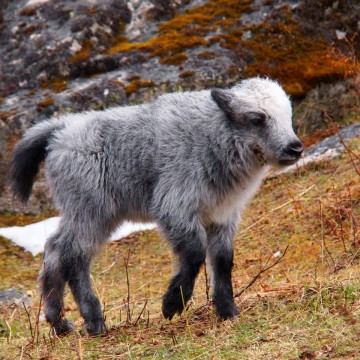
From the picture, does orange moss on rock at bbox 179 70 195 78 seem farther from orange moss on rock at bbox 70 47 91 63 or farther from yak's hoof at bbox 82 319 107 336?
yak's hoof at bbox 82 319 107 336

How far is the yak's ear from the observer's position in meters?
5.70

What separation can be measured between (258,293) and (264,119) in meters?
1.46

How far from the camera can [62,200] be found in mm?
6215

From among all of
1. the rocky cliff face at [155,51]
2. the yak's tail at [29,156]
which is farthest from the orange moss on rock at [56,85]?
the yak's tail at [29,156]

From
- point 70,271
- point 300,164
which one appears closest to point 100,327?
point 70,271

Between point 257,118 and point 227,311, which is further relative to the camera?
point 227,311

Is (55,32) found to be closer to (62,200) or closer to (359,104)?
(359,104)

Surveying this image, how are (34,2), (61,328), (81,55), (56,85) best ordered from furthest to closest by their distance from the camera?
1. (34,2)
2. (81,55)
3. (56,85)
4. (61,328)

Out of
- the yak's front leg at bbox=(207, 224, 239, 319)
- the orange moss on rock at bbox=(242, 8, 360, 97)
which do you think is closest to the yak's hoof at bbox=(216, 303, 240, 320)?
the yak's front leg at bbox=(207, 224, 239, 319)

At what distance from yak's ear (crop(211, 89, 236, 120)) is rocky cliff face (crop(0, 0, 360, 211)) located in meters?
5.44

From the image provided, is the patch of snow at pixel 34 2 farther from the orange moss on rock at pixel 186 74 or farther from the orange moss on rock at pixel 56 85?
the orange moss on rock at pixel 186 74

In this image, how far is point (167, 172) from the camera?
580 centimetres

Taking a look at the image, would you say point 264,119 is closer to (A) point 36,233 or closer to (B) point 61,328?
(B) point 61,328

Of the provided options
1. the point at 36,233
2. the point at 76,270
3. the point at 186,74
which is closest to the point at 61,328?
the point at 76,270
